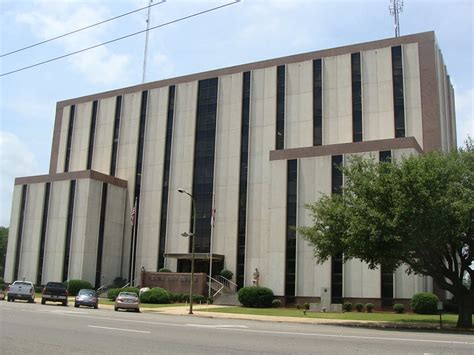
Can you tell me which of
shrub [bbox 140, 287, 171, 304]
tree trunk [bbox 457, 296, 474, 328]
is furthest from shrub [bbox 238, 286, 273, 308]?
tree trunk [bbox 457, 296, 474, 328]

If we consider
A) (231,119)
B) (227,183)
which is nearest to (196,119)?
(231,119)

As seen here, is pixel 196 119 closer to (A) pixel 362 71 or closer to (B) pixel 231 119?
(B) pixel 231 119

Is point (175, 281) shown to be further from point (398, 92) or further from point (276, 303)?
point (398, 92)

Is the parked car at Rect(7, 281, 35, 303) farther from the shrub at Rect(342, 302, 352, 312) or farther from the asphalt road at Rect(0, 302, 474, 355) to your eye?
the shrub at Rect(342, 302, 352, 312)

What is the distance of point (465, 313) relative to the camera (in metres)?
26.6

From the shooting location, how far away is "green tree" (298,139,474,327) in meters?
25.5

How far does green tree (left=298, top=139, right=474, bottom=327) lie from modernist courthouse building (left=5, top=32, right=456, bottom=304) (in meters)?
13.9

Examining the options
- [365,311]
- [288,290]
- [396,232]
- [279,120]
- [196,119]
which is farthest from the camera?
[196,119]

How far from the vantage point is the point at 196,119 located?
193 ft

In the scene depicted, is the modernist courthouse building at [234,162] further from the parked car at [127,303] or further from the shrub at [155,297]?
the parked car at [127,303]

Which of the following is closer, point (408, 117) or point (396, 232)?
point (396, 232)

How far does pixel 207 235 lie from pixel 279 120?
14.0 meters

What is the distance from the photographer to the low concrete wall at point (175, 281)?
49562 millimetres

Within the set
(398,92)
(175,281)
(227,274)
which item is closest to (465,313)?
(398,92)
